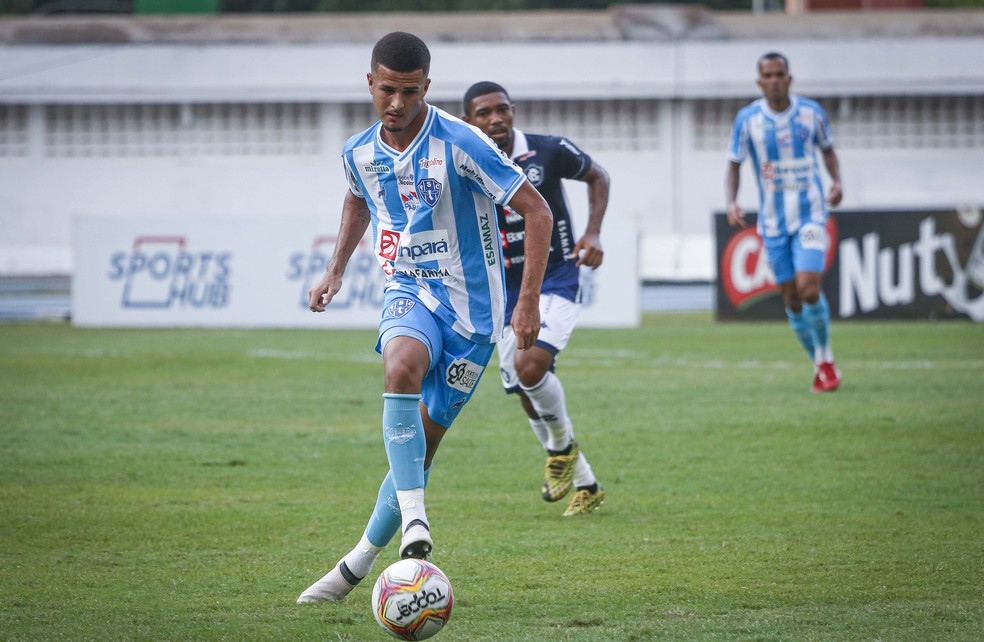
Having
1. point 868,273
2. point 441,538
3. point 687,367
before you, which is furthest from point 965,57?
point 441,538

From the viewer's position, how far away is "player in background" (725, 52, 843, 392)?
11.9 meters

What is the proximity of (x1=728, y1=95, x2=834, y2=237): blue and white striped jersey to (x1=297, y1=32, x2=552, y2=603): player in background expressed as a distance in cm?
729

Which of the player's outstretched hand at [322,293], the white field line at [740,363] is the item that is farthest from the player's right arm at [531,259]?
the white field line at [740,363]

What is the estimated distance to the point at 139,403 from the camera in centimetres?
1124

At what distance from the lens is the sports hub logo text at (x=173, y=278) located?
741 inches

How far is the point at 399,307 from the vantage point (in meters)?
5.11

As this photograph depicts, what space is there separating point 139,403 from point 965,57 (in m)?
28.1

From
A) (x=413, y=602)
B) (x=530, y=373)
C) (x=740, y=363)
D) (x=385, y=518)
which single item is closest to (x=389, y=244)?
(x=385, y=518)

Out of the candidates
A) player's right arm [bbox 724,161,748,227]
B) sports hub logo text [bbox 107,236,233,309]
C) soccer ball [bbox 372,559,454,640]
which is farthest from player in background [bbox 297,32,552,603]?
sports hub logo text [bbox 107,236,233,309]

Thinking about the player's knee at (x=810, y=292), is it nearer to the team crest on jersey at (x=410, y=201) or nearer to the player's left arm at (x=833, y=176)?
the player's left arm at (x=833, y=176)

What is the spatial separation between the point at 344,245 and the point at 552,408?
2081mm

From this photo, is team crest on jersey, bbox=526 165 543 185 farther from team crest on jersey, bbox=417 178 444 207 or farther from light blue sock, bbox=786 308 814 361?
light blue sock, bbox=786 308 814 361

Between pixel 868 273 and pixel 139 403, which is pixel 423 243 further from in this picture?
pixel 868 273

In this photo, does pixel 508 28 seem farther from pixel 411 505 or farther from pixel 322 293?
pixel 411 505
